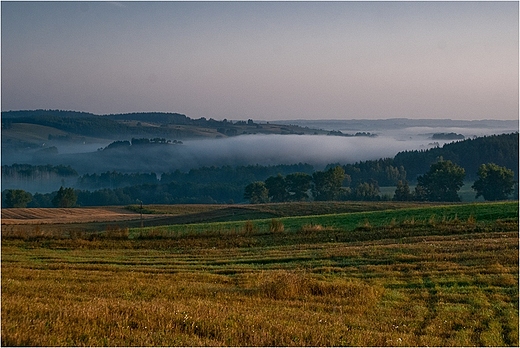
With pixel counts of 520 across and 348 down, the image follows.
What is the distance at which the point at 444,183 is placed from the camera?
115 m

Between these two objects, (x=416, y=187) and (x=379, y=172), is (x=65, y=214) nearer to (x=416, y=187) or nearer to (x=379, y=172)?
(x=416, y=187)

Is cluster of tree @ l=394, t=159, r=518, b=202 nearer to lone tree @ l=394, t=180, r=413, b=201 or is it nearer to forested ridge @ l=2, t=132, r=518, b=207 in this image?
lone tree @ l=394, t=180, r=413, b=201

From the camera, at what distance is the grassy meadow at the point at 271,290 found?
1034 centimetres

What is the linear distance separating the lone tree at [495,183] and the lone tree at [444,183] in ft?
17.0

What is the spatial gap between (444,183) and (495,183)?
10.0m

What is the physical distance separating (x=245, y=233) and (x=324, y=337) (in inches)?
1039

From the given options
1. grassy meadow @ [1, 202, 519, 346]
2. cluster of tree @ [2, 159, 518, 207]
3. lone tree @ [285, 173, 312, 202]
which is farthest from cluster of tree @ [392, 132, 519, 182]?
grassy meadow @ [1, 202, 519, 346]

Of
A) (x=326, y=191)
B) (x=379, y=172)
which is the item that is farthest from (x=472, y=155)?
(x=326, y=191)

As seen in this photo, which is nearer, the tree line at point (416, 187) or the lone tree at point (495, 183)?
the lone tree at point (495, 183)

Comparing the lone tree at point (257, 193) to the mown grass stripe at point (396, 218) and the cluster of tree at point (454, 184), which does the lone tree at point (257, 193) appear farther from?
the mown grass stripe at point (396, 218)

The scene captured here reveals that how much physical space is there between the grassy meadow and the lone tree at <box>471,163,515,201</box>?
271ft

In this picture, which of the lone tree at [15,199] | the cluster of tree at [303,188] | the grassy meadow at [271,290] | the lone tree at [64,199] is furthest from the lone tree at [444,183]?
the lone tree at [15,199]

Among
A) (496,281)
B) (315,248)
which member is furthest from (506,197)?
(496,281)

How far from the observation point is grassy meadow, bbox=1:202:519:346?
10.3 metres
